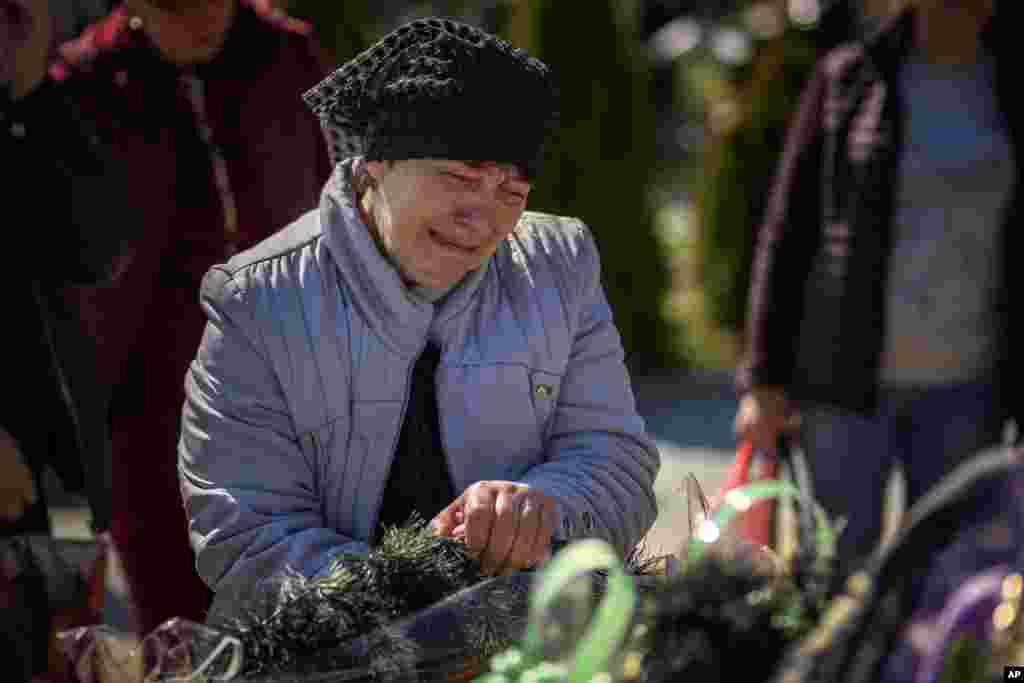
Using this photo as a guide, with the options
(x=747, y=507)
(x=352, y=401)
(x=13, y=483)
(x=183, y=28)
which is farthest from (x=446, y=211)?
(x=183, y=28)

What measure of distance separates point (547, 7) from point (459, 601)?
540 cm

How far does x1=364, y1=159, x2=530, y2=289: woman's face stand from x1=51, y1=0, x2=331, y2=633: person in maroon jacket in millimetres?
1384

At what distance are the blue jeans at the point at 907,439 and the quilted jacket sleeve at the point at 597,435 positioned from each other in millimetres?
1296

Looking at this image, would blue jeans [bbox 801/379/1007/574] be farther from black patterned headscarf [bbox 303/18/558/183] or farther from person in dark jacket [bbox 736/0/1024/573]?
black patterned headscarf [bbox 303/18/558/183]

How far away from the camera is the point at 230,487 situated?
7.23 ft

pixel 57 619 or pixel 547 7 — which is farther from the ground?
pixel 547 7

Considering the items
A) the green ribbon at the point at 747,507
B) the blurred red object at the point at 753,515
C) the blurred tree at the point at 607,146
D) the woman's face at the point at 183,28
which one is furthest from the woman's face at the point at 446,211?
the blurred tree at the point at 607,146

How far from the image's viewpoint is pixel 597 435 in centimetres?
238

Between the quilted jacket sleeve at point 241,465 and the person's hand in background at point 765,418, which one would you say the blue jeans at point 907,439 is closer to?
the person's hand in background at point 765,418

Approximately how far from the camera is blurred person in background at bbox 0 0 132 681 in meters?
2.87

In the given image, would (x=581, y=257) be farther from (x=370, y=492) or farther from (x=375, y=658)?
(x=375, y=658)

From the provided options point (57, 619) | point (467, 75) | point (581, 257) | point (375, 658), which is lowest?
point (57, 619)

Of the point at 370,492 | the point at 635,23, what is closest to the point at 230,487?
the point at 370,492

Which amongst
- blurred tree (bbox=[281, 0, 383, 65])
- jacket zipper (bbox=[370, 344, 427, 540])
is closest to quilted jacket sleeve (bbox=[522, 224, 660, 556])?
jacket zipper (bbox=[370, 344, 427, 540])
